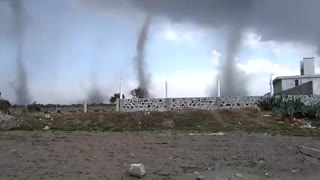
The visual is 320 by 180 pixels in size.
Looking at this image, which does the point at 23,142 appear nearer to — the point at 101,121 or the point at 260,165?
the point at 260,165

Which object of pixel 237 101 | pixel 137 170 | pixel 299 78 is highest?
pixel 299 78

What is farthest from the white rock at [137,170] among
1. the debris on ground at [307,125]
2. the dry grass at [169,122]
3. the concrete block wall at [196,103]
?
the concrete block wall at [196,103]

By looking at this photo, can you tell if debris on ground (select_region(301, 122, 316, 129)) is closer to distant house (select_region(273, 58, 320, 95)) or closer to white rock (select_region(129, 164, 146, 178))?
white rock (select_region(129, 164, 146, 178))

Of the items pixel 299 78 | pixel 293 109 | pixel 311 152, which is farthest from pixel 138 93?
pixel 311 152

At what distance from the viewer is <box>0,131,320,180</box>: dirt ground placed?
9.53 m

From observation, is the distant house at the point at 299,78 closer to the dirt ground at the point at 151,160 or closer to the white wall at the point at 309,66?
the white wall at the point at 309,66

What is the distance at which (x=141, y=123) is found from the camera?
84.6ft

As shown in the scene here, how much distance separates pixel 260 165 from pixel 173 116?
53.7 feet

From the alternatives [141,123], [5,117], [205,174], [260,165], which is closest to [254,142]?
[260,165]

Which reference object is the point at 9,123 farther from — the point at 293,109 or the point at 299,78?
the point at 299,78

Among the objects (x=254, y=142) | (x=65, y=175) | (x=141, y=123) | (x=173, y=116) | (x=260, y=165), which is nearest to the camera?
(x=65, y=175)

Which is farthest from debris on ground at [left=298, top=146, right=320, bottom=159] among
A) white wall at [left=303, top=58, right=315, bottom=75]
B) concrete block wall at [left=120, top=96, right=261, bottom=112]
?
white wall at [left=303, top=58, right=315, bottom=75]

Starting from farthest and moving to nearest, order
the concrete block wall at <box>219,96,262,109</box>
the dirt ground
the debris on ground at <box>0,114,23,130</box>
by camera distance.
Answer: the concrete block wall at <box>219,96,262,109</box>
the debris on ground at <box>0,114,23,130</box>
the dirt ground

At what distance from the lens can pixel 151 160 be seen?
10.7m
